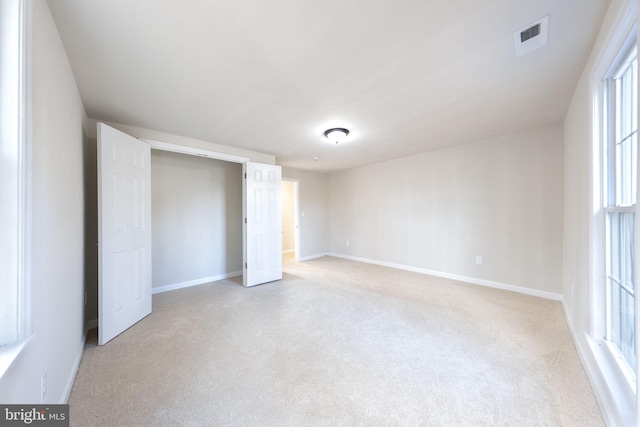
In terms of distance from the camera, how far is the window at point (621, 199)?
134cm

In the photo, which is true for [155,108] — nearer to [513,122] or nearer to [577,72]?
[577,72]

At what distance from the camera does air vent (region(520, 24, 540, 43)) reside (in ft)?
4.57

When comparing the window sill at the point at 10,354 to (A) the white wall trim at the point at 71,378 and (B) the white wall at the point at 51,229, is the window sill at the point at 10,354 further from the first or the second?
(A) the white wall trim at the point at 71,378

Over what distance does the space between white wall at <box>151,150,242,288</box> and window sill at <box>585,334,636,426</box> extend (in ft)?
14.7

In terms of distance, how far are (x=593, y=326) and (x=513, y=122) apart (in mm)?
2373

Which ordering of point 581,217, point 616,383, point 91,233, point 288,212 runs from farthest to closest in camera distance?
point 288,212, point 91,233, point 581,217, point 616,383

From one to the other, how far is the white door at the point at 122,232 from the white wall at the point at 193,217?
2.83 ft

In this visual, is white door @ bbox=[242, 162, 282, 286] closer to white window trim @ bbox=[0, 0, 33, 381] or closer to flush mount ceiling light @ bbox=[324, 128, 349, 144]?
flush mount ceiling light @ bbox=[324, 128, 349, 144]

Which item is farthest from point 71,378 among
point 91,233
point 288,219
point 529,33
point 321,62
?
point 288,219

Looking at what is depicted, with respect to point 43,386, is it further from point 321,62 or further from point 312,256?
point 312,256

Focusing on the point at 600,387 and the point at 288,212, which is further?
the point at 288,212

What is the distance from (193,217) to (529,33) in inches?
172

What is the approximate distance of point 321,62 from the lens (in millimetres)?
1674

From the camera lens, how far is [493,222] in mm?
3578
